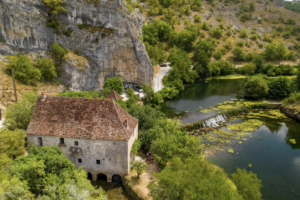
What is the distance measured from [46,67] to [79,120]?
3204cm

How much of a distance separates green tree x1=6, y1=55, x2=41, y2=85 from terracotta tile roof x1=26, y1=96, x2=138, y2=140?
79.3 ft

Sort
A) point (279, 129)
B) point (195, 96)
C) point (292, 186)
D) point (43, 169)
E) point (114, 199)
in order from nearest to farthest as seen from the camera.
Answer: point (43, 169) < point (114, 199) < point (292, 186) < point (279, 129) < point (195, 96)

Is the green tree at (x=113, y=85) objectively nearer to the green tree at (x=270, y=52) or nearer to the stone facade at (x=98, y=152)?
the stone facade at (x=98, y=152)

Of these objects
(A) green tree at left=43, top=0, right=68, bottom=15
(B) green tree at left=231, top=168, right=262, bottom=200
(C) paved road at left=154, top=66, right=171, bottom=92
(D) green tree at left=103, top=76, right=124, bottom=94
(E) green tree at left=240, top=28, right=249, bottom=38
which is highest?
(A) green tree at left=43, top=0, right=68, bottom=15

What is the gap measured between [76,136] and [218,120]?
117 feet

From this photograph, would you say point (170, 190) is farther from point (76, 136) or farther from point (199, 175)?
point (76, 136)

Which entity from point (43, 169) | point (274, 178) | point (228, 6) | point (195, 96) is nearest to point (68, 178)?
point (43, 169)

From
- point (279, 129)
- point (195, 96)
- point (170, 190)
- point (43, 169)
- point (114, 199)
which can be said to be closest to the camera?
point (170, 190)

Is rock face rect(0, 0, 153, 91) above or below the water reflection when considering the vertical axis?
above

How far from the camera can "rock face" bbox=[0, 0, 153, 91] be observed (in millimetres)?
53906

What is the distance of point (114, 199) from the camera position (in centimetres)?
2805

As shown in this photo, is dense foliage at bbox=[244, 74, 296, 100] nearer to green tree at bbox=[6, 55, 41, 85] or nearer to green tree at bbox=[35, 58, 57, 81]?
green tree at bbox=[35, 58, 57, 81]


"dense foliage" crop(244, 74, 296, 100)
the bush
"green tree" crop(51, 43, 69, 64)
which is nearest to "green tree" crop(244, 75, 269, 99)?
"dense foliage" crop(244, 74, 296, 100)

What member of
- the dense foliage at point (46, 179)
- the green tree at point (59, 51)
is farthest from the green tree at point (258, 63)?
the dense foliage at point (46, 179)
